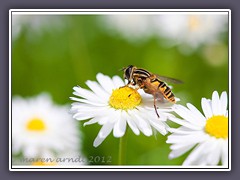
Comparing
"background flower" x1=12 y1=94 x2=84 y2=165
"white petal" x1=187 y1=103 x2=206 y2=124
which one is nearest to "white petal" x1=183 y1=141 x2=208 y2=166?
"white petal" x1=187 y1=103 x2=206 y2=124

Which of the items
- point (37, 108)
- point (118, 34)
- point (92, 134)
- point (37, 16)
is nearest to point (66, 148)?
point (92, 134)

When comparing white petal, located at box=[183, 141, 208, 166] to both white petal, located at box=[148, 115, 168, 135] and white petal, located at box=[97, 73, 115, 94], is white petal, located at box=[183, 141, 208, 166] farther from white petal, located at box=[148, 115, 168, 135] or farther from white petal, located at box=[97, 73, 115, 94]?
white petal, located at box=[97, 73, 115, 94]

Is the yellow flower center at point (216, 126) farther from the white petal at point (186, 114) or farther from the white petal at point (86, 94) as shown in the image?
the white petal at point (86, 94)

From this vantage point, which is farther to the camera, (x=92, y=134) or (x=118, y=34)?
(x=118, y=34)

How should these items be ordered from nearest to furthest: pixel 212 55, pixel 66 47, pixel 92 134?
pixel 92 134, pixel 212 55, pixel 66 47
